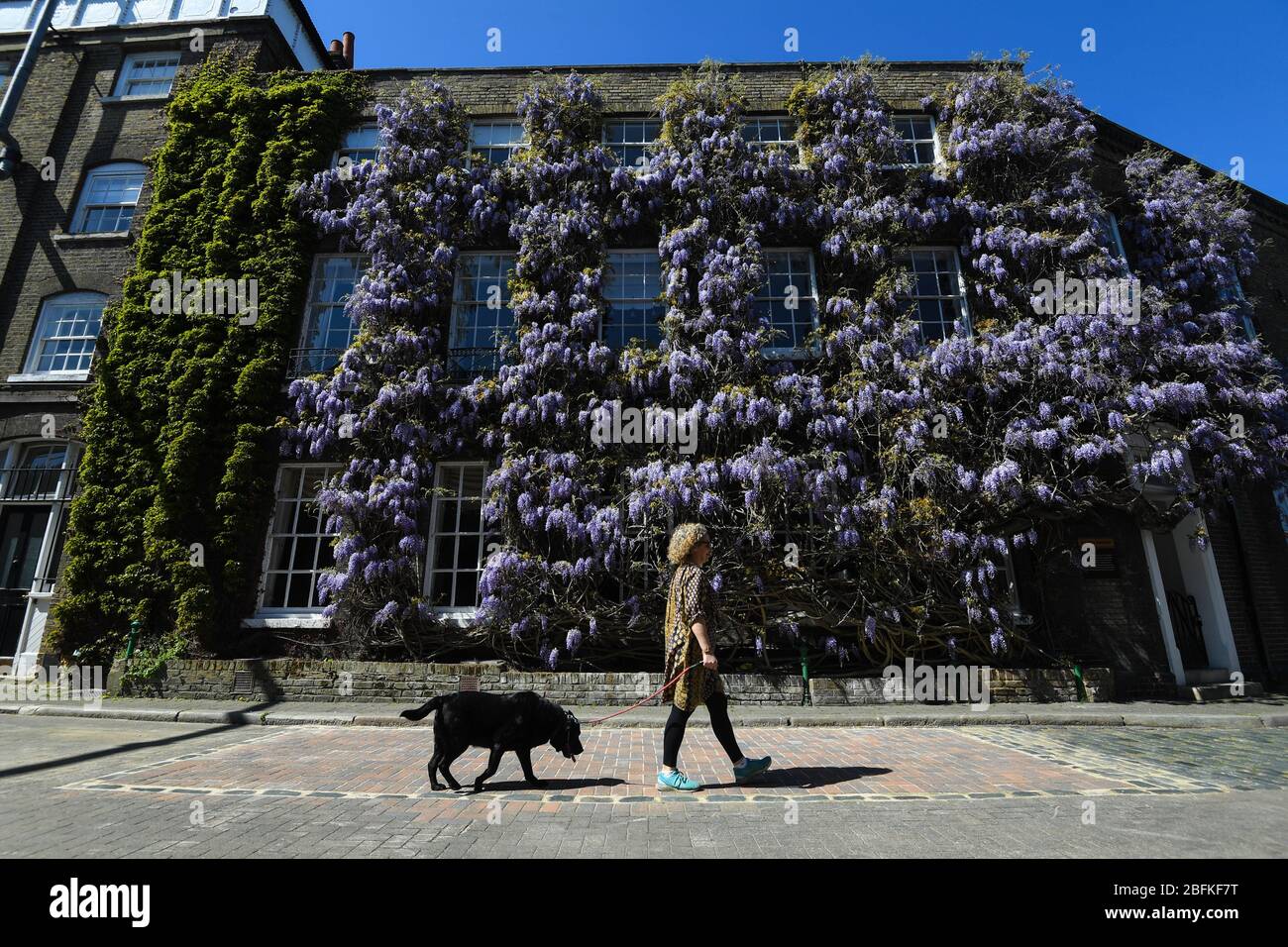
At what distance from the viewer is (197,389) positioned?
11.0 metres

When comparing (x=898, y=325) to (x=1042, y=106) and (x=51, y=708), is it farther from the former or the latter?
(x=51, y=708)

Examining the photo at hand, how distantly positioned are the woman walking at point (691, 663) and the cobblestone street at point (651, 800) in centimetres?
23

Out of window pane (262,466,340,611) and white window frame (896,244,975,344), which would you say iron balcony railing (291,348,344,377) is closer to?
window pane (262,466,340,611)

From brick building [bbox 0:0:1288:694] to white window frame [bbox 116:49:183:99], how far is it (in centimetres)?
4

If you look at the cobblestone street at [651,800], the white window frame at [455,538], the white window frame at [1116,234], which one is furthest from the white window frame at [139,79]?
the white window frame at [1116,234]

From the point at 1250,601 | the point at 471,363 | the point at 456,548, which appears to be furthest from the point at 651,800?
the point at 1250,601

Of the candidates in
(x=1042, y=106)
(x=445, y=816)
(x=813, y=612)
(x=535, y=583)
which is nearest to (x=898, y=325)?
(x=813, y=612)

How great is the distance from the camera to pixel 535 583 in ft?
31.7

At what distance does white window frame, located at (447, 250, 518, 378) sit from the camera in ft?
38.7

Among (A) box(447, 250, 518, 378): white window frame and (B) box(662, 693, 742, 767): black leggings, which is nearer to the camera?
(B) box(662, 693, 742, 767): black leggings

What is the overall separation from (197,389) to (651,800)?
35.9ft

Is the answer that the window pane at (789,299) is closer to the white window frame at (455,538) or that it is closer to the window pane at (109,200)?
the white window frame at (455,538)

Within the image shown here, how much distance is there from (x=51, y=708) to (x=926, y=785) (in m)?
11.4

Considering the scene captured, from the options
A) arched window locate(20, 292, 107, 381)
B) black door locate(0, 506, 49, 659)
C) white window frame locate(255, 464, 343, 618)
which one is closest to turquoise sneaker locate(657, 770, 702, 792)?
white window frame locate(255, 464, 343, 618)
